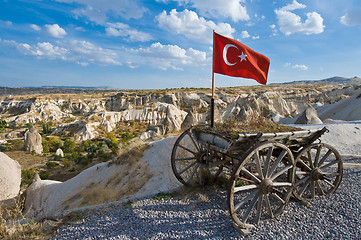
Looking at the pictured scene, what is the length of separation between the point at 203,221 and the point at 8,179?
32.8 ft

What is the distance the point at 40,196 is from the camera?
10289mm

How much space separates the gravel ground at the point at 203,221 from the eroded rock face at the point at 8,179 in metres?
7.74

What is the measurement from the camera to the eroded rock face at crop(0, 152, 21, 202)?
375 inches

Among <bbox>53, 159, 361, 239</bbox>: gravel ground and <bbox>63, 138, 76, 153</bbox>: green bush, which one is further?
<bbox>63, 138, 76, 153</bbox>: green bush

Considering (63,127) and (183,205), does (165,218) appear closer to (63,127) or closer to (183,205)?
(183,205)

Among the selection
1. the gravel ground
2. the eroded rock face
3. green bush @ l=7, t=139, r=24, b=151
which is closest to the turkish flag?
the gravel ground

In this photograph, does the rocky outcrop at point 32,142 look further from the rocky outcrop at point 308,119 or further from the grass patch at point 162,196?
the rocky outcrop at point 308,119

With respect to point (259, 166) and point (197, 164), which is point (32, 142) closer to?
point (197, 164)

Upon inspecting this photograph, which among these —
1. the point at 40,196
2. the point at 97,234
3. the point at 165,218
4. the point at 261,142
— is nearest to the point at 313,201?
the point at 261,142

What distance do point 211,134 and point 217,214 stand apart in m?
1.70

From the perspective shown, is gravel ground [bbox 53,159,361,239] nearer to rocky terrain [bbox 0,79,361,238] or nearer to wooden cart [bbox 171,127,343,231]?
wooden cart [bbox 171,127,343,231]

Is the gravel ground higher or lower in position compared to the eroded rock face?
higher

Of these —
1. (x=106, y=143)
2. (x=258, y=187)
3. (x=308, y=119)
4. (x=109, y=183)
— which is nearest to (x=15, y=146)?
(x=106, y=143)

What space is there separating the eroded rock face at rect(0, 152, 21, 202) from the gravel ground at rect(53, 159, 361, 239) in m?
7.74
